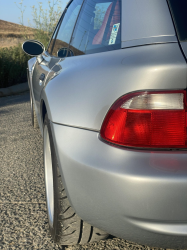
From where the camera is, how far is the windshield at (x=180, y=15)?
1.39m

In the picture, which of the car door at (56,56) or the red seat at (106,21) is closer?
the red seat at (106,21)

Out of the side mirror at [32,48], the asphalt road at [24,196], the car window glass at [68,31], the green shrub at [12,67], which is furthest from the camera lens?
the green shrub at [12,67]

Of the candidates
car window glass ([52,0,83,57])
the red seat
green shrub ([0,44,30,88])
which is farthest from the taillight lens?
green shrub ([0,44,30,88])

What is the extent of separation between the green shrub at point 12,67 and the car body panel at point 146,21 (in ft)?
26.1

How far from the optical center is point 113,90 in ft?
4.50

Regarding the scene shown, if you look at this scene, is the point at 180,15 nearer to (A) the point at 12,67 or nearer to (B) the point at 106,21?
(B) the point at 106,21

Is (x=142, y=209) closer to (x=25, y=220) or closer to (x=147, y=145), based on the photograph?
(x=147, y=145)

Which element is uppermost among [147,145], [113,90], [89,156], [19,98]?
[113,90]

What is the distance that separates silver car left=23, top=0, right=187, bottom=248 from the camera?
1.27 meters

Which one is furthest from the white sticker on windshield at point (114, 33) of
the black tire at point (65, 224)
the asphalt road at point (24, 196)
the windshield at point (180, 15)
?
the asphalt road at point (24, 196)

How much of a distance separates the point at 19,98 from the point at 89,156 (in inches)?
278

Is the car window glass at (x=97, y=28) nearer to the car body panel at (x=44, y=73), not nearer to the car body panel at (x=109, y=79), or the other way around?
the car body panel at (x=109, y=79)

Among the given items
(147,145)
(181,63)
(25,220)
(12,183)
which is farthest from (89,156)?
(12,183)

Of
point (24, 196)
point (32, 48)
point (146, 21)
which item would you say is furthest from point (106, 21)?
point (32, 48)
